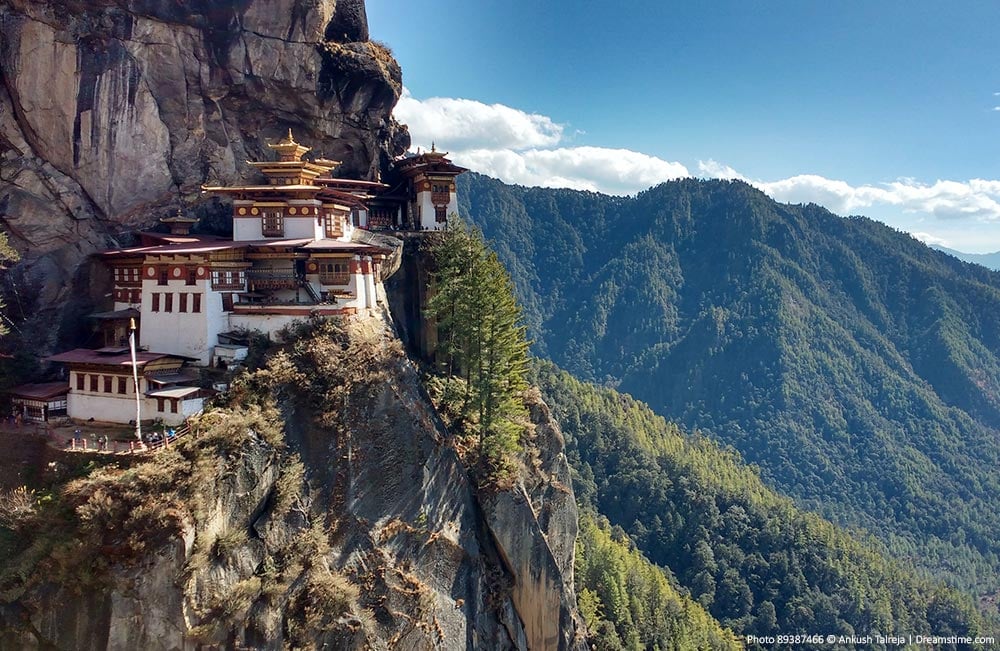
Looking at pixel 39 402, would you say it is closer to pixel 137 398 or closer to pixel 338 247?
pixel 137 398

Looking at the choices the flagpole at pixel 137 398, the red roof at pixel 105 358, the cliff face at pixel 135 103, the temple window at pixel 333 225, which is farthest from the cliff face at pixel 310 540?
the cliff face at pixel 135 103

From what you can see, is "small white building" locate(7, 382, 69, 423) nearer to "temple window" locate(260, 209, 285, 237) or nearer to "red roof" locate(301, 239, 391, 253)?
"temple window" locate(260, 209, 285, 237)

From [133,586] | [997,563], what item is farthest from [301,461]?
[997,563]

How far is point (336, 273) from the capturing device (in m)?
38.1

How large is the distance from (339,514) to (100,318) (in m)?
18.7

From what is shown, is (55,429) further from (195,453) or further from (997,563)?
(997,563)

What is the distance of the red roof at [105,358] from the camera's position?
1229 inches

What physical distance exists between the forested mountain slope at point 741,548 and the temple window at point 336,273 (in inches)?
2674

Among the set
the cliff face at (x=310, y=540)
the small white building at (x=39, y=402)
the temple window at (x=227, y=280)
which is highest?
the temple window at (x=227, y=280)

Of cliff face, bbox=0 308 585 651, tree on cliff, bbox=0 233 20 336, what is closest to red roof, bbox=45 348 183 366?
tree on cliff, bbox=0 233 20 336

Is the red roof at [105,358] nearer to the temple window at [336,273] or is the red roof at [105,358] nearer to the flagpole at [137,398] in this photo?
the flagpole at [137,398]

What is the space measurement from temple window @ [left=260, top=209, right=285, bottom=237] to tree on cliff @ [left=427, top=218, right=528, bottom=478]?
11.4m

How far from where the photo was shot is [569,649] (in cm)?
4297

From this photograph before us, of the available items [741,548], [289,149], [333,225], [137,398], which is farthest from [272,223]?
[741,548]
